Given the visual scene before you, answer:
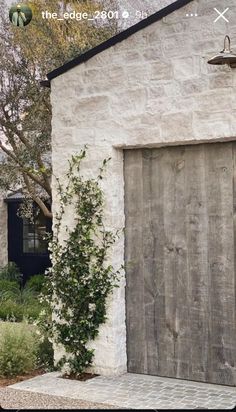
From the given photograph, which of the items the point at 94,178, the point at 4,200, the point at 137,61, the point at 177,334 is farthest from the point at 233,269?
the point at 4,200

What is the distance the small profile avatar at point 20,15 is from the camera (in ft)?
33.4

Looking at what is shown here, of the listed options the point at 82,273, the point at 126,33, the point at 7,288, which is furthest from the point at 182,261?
the point at 7,288

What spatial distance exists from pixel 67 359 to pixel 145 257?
126cm

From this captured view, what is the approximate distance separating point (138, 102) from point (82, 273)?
5.56 feet

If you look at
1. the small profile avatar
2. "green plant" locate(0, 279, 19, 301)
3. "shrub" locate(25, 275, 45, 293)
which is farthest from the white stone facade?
"shrub" locate(25, 275, 45, 293)

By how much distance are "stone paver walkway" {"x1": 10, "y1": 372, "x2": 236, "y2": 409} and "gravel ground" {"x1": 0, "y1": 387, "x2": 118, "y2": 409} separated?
0.08m

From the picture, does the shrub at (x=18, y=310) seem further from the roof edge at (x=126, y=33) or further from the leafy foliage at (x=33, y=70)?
the roof edge at (x=126, y=33)

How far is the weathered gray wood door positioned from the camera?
17.6 feet

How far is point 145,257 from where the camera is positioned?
19.0 feet

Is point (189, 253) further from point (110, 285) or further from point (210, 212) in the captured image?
point (110, 285)

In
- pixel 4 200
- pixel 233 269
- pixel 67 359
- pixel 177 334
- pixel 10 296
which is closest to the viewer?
pixel 233 269

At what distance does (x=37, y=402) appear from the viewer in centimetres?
517

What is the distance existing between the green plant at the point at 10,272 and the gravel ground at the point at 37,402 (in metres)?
8.01

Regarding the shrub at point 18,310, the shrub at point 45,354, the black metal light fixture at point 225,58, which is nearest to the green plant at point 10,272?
the shrub at point 18,310
